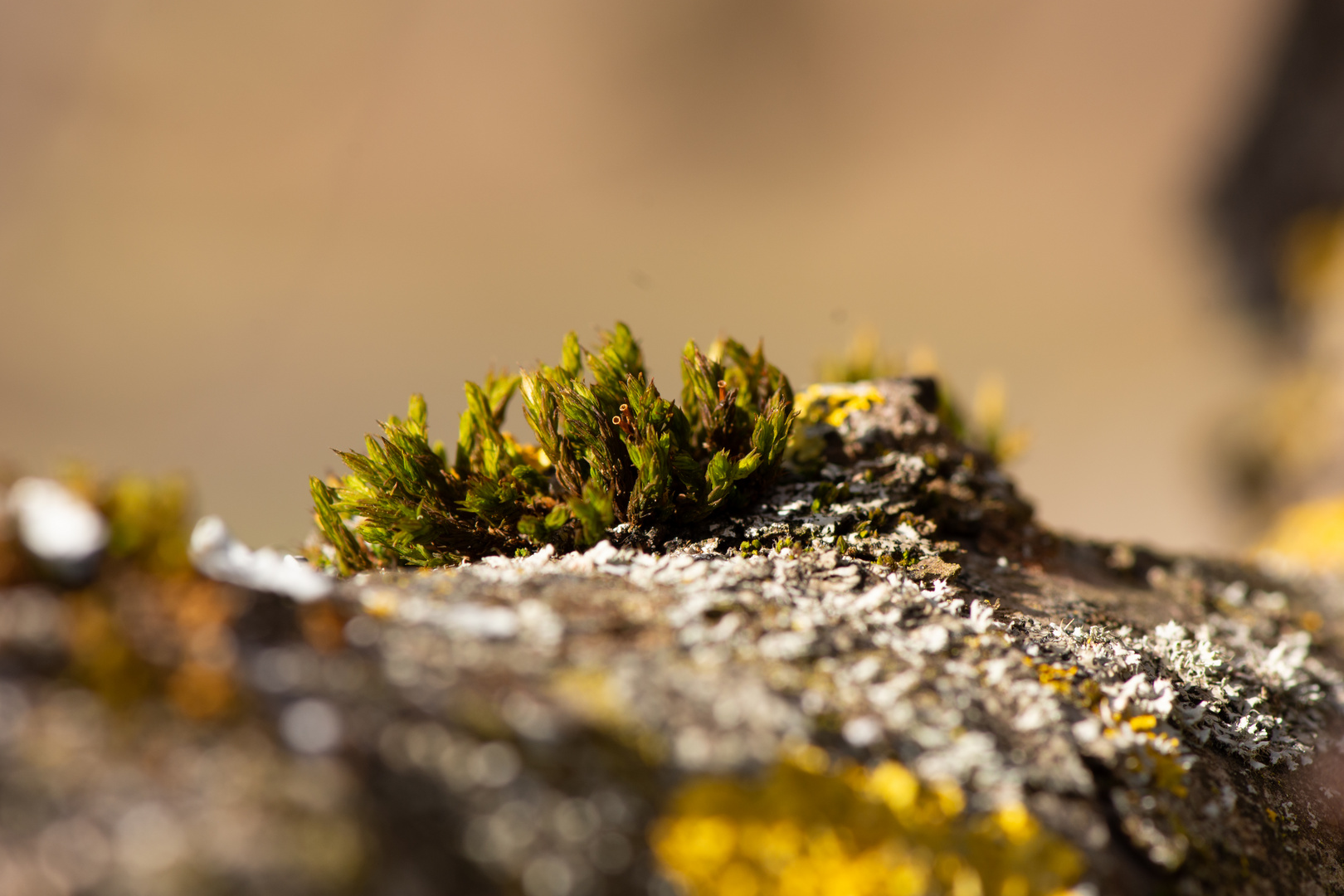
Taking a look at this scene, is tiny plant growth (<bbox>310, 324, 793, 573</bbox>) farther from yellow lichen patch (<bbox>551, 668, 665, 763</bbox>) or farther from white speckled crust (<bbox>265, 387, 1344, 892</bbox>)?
yellow lichen patch (<bbox>551, 668, 665, 763</bbox>)

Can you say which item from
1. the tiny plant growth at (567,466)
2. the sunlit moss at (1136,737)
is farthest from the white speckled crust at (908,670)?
the tiny plant growth at (567,466)

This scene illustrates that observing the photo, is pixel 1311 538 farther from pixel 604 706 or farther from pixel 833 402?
pixel 604 706

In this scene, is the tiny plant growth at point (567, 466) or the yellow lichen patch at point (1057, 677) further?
the tiny plant growth at point (567, 466)

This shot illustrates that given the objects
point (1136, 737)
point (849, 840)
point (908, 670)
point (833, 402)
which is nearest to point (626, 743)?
point (849, 840)

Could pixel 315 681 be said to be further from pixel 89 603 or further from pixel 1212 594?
pixel 1212 594

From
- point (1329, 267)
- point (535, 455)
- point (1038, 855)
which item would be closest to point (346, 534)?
point (535, 455)

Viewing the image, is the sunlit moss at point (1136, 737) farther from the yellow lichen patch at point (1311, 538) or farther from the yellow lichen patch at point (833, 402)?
the yellow lichen patch at point (1311, 538)
